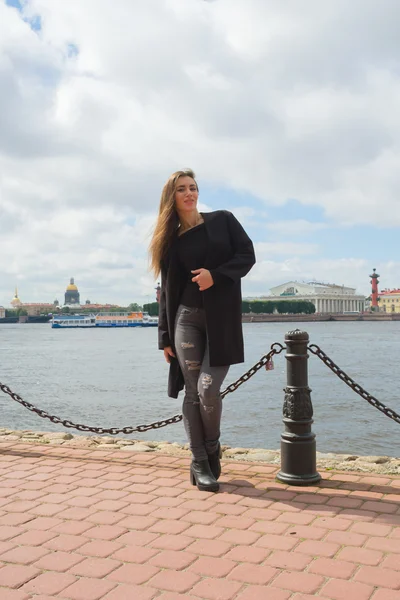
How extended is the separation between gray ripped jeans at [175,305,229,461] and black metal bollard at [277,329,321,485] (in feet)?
1.25

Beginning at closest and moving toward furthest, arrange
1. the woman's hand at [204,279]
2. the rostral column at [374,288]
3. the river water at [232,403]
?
the woman's hand at [204,279]
the river water at [232,403]
the rostral column at [374,288]

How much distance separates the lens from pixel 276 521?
2.86 m

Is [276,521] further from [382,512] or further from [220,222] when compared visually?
[220,222]

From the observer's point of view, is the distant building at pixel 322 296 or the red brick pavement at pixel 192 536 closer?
the red brick pavement at pixel 192 536

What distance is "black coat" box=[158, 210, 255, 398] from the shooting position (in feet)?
11.0

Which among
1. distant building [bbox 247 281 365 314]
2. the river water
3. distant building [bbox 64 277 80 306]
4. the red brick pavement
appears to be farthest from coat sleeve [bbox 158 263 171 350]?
distant building [bbox 64 277 80 306]

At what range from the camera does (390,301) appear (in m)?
142

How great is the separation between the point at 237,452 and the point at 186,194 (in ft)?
6.92

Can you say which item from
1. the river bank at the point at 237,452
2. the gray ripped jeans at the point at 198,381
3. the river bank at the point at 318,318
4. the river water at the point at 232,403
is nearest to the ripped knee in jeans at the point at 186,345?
the gray ripped jeans at the point at 198,381

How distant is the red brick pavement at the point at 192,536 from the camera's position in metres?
2.19

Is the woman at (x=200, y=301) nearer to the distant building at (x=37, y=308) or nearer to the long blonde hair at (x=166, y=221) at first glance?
the long blonde hair at (x=166, y=221)

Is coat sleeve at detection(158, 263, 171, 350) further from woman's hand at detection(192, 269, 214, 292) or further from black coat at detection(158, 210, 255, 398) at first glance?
woman's hand at detection(192, 269, 214, 292)

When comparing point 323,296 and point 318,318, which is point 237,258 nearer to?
point 318,318

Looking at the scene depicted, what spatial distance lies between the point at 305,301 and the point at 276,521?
122 meters
